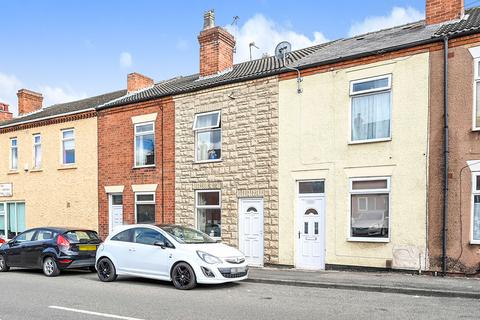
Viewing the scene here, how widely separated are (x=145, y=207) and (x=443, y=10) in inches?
461

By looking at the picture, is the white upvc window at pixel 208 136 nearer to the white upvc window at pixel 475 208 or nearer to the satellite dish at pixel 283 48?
the satellite dish at pixel 283 48

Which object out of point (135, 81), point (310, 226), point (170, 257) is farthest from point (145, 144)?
point (170, 257)

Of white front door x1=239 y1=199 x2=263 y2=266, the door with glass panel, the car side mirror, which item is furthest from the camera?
white front door x1=239 y1=199 x2=263 y2=266

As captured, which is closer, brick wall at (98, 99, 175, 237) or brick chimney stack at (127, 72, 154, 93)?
brick wall at (98, 99, 175, 237)

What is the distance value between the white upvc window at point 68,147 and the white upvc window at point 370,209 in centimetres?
1256

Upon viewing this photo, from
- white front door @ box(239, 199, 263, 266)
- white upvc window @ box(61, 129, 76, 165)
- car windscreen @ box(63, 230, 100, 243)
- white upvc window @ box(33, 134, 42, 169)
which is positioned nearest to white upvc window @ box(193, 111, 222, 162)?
white front door @ box(239, 199, 263, 266)

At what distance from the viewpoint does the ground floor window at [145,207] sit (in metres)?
16.8

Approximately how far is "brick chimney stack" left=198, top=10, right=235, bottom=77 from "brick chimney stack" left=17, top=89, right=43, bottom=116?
13.5 meters

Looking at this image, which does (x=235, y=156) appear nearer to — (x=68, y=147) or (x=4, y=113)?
(x=68, y=147)

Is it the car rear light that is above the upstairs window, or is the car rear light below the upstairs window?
below

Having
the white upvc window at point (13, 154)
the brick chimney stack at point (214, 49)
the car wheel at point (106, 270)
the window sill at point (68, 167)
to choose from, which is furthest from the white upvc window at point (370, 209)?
the white upvc window at point (13, 154)

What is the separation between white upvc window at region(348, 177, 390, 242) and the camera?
11797mm

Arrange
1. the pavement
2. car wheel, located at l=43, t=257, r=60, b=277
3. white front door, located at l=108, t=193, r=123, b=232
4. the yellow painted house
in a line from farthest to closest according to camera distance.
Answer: the yellow painted house
white front door, located at l=108, t=193, r=123, b=232
car wheel, located at l=43, t=257, r=60, b=277
the pavement

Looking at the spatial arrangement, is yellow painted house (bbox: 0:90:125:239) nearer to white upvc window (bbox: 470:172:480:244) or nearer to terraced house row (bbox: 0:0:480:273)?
terraced house row (bbox: 0:0:480:273)
